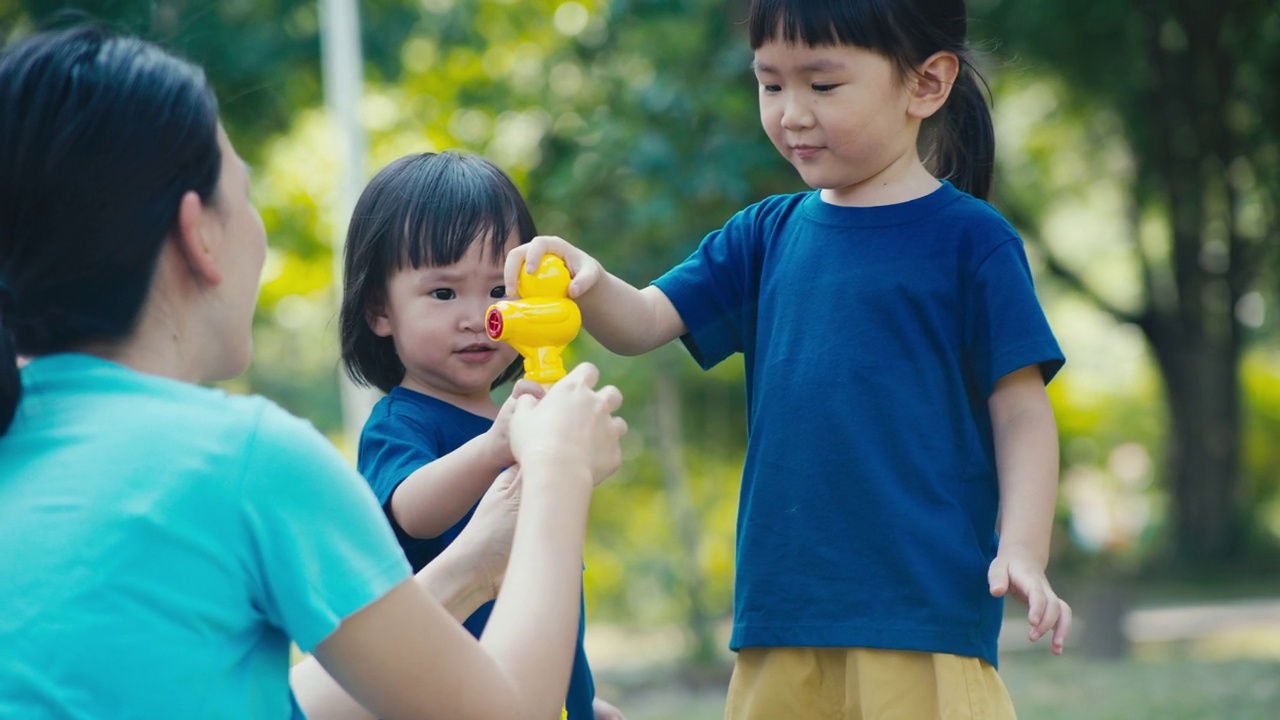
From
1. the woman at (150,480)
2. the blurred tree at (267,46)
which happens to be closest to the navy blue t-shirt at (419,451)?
the woman at (150,480)

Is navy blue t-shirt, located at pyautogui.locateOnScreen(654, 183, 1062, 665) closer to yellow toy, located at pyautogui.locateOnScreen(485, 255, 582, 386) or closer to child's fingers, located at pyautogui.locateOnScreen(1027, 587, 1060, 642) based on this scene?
child's fingers, located at pyautogui.locateOnScreen(1027, 587, 1060, 642)

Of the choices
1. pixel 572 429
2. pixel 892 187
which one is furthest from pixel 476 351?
pixel 892 187

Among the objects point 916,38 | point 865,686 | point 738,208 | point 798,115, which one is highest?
point 916,38

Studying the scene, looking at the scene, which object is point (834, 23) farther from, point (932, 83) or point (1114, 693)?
point (1114, 693)

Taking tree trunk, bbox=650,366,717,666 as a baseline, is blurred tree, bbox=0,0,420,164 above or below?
above

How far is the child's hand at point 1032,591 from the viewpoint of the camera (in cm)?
181

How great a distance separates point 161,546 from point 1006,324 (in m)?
1.21

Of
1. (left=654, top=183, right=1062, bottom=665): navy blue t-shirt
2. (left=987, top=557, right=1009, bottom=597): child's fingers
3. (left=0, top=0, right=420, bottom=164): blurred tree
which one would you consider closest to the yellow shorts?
(left=654, top=183, right=1062, bottom=665): navy blue t-shirt

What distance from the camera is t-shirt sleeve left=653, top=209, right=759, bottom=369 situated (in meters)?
2.21

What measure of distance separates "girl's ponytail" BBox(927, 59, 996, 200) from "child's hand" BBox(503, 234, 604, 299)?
25.7 inches

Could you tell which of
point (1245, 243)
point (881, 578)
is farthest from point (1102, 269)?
point (881, 578)

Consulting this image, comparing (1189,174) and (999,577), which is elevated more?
(999,577)

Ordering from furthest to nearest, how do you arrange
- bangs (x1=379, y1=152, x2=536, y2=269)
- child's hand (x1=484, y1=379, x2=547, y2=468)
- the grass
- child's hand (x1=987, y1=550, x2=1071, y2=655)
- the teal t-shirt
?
the grass < bangs (x1=379, y1=152, x2=536, y2=269) < child's hand (x1=987, y1=550, x2=1071, y2=655) < child's hand (x1=484, y1=379, x2=547, y2=468) < the teal t-shirt

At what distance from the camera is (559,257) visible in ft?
6.26
